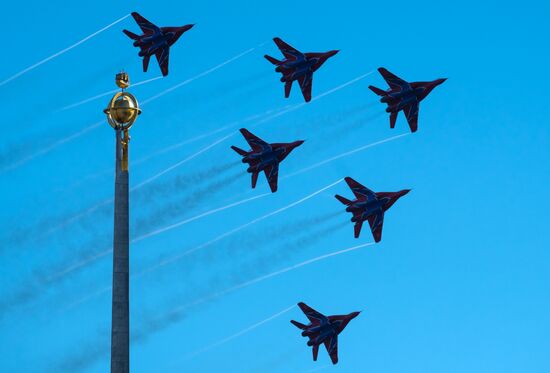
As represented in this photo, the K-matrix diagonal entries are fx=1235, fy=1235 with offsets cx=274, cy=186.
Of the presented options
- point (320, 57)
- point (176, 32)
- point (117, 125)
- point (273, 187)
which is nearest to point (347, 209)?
point (273, 187)

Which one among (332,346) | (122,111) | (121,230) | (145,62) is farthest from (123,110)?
(332,346)

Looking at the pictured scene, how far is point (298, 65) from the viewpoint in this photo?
112438 millimetres

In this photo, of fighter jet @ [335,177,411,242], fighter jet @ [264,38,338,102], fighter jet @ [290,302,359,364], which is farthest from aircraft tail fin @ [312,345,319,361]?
fighter jet @ [264,38,338,102]

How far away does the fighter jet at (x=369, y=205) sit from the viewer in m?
113

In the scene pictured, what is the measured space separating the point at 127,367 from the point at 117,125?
1127 cm

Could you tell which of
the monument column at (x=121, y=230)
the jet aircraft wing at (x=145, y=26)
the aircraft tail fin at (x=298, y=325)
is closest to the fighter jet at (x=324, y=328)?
the aircraft tail fin at (x=298, y=325)

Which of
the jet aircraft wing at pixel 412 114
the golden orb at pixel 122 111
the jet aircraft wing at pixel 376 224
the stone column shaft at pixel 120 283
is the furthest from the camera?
the jet aircraft wing at pixel 376 224

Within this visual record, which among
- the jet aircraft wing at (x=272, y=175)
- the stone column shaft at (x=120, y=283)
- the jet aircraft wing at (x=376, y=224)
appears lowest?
the stone column shaft at (x=120, y=283)

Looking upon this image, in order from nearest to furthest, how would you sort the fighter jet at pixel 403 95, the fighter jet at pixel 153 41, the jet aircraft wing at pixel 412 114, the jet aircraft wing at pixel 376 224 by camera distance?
the fighter jet at pixel 153 41
the fighter jet at pixel 403 95
the jet aircraft wing at pixel 412 114
the jet aircraft wing at pixel 376 224

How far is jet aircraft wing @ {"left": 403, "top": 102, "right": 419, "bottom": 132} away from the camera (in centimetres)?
11375

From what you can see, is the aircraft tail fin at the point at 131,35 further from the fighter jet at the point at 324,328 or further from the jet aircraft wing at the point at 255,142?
the fighter jet at the point at 324,328

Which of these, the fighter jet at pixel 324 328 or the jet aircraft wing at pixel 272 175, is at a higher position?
the jet aircraft wing at pixel 272 175

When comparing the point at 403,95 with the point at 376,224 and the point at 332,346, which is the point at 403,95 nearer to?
the point at 376,224

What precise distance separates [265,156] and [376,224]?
12613mm
